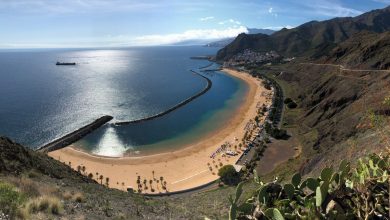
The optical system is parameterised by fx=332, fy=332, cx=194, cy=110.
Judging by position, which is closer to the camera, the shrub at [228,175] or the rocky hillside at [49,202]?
the rocky hillside at [49,202]

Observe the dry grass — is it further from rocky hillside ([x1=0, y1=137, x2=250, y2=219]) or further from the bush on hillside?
the bush on hillside

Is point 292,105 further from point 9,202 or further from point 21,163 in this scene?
point 9,202

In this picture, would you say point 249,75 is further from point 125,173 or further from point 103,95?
point 125,173

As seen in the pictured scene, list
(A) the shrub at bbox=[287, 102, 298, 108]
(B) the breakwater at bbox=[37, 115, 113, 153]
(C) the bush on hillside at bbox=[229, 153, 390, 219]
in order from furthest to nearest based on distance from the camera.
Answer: (A) the shrub at bbox=[287, 102, 298, 108]
(B) the breakwater at bbox=[37, 115, 113, 153]
(C) the bush on hillside at bbox=[229, 153, 390, 219]

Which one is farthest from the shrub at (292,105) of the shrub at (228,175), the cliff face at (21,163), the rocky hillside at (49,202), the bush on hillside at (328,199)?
the bush on hillside at (328,199)

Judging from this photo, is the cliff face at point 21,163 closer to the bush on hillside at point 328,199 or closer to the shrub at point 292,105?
the bush on hillside at point 328,199

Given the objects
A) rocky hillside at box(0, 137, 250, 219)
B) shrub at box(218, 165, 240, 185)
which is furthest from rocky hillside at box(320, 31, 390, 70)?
rocky hillside at box(0, 137, 250, 219)

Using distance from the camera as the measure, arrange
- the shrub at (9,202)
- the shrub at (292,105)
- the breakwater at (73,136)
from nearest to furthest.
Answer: the shrub at (9,202)
the breakwater at (73,136)
the shrub at (292,105)
